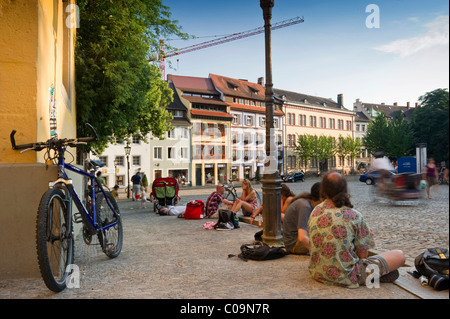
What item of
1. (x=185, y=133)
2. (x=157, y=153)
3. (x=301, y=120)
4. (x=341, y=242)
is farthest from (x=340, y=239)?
(x=301, y=120)

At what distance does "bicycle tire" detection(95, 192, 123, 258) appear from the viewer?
5.62 m

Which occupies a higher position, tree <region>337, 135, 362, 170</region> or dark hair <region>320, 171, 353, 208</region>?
tree <region>337, 135, 362, 170</region>

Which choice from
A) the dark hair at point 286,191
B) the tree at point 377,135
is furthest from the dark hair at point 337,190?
the dark hair at point 286,191

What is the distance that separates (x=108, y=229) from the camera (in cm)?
586

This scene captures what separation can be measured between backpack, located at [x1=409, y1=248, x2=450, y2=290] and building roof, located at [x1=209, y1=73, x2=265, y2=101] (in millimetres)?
55956

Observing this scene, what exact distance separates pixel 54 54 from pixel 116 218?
3.03m

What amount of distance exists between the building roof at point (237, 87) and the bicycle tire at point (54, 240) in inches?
2192

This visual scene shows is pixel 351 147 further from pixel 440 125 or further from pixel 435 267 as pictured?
pixel 440 125

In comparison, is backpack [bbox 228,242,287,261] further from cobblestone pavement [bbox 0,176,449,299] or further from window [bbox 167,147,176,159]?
window [bbox 167,147,176,159]

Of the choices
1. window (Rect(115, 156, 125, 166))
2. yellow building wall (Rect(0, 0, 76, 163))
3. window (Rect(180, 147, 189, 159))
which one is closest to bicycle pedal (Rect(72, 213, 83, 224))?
yellow building wall (Rect(0, 0, 76, 163))

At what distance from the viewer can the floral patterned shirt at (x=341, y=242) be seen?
3875mm

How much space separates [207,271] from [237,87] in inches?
2331

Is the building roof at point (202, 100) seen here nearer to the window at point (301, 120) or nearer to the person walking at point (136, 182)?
the window at point (301, 120)
